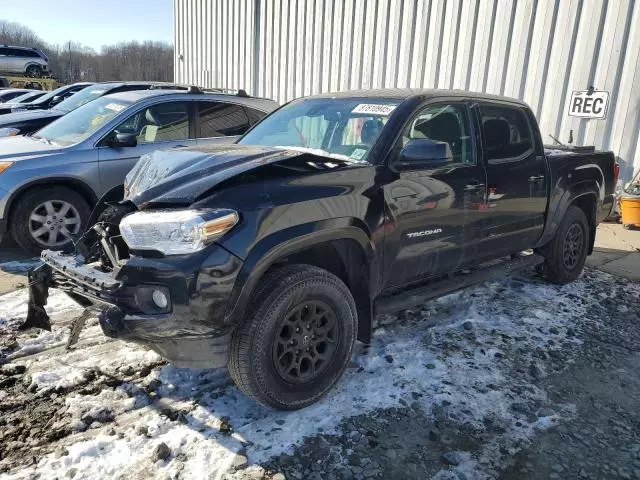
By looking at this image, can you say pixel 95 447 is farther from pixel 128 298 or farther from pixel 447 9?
pixel 447 9

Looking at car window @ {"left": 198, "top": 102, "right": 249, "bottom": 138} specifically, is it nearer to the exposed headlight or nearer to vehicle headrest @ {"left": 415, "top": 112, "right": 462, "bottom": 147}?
the exposed headlight

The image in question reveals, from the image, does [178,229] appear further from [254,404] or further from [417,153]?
[417,153]

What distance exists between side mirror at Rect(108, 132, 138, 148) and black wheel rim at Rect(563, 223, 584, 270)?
15.2ft

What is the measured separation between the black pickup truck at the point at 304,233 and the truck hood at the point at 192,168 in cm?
1

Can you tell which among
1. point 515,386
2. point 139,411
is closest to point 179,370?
point 139,411

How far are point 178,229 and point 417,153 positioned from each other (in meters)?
1.59

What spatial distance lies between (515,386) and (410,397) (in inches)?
29.0

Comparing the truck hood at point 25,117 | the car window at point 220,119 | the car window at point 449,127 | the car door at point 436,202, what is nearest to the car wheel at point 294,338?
the car door at point 436,202

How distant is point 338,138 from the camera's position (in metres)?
3.50

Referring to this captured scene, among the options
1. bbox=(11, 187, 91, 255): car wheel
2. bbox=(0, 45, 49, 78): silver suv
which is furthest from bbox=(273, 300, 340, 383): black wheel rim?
bbox=(0, 45, 49, 78): silver suv

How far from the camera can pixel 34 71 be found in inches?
1197

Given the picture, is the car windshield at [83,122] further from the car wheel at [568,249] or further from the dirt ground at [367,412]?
the car wheel at [568,249]

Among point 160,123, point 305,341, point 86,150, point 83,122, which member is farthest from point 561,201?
point 83,122

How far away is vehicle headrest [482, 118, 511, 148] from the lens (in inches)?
157
